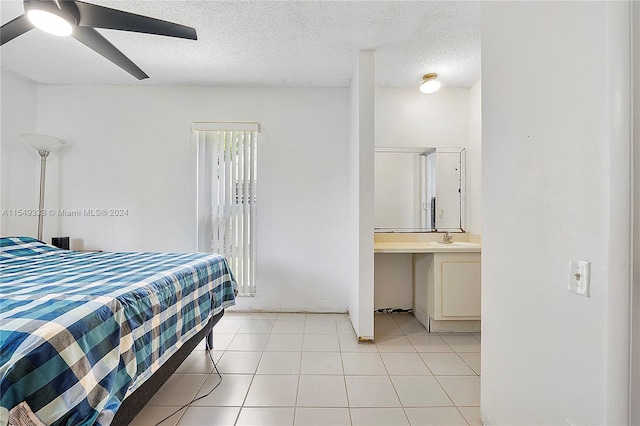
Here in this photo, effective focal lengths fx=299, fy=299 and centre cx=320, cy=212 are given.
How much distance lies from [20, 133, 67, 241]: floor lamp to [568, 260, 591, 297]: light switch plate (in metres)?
4.17

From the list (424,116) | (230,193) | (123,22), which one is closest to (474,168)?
(424,116)

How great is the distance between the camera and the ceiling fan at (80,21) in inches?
57.3

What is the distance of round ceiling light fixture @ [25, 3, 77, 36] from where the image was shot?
145cm

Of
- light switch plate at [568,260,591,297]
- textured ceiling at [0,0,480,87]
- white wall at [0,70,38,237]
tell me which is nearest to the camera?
light switch plate at [568,260,591,297]

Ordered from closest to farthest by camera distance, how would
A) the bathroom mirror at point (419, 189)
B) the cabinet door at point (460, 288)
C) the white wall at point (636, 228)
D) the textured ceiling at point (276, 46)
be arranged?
the white wall at point (636, 228) → the textured ceiling at point (276, 46) → the cabinet door at point (460, 288) → the bathroom mirror at point (419, 189)

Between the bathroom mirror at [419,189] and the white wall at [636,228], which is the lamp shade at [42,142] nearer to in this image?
the bathroom mirror at [419,189]

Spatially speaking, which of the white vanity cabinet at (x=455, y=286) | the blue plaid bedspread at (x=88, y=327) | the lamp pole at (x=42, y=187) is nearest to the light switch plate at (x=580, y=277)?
the blue plaid bedspread at (x=88, y=327)

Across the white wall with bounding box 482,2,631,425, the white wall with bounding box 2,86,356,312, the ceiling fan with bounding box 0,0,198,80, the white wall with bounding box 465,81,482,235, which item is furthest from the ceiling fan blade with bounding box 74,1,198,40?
the white wall with bounding box 465,81,482,235

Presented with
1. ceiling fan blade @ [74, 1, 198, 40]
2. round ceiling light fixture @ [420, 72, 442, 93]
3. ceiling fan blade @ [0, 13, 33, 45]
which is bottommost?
ceiling fan blade @ [74, 1, 198, 40]

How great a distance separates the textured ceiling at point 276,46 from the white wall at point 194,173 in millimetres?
215

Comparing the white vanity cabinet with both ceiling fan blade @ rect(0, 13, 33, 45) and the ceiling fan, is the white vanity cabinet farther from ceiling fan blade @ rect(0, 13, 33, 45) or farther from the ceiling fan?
ceiling fan blade @ rect(0, 13, 33, 45)

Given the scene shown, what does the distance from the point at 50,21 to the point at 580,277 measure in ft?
8.40

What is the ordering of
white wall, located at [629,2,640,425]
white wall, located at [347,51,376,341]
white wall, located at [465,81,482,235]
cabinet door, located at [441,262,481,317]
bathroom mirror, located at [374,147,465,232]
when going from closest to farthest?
white wall, located at [629,2,640,425] → white wall, located at [347,51,376,341] → cabinet door, located at [441,262,481,317] → white wall, located at [465,81,482,235] → bathroom mirror, located at [374,147,465,232]

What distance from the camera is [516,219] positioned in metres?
1.32
